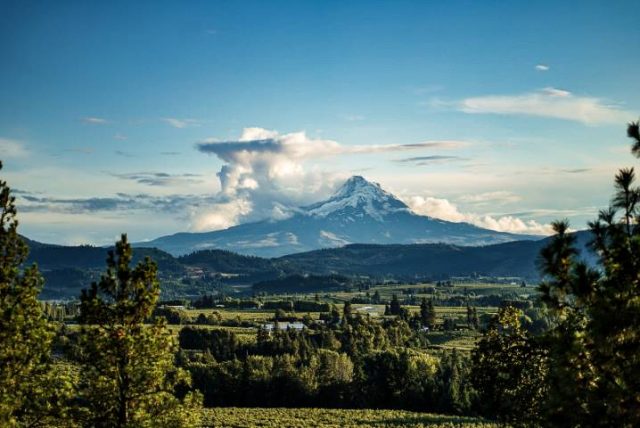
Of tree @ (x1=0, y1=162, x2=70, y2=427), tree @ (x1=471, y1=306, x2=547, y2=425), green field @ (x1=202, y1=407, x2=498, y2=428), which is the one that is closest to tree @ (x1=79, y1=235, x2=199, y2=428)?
tree @ (x1=0, y1=162, x2=70, y2=427)

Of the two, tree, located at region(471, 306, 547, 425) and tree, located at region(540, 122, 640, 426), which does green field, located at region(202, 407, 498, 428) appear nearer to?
tree, located at region(471, 306, 547, 425)

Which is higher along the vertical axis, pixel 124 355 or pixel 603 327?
pixel 603 327

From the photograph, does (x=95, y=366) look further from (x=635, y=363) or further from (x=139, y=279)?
(x=635, y=363)

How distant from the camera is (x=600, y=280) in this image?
19703 millimetres

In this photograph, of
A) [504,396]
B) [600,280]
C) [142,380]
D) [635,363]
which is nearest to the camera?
[635,363]

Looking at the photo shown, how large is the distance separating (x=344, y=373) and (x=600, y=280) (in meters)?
123

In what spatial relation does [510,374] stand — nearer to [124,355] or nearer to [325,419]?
[124,355]

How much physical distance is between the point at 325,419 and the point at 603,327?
95.8 meters

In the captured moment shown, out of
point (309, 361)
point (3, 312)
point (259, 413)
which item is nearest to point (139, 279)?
point (3, 312)

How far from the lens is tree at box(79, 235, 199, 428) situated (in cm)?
2761

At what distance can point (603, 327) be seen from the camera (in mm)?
18547

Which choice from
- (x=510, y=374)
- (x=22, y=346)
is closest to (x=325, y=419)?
(x=510, y=374)

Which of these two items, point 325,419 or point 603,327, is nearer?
point 603,327

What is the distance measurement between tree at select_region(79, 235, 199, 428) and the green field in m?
74.4
